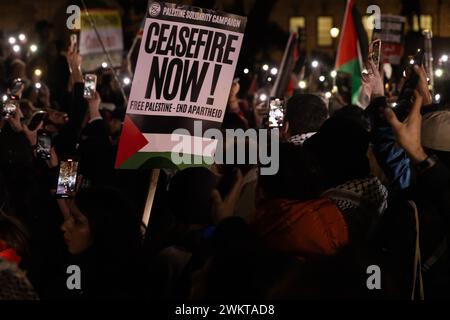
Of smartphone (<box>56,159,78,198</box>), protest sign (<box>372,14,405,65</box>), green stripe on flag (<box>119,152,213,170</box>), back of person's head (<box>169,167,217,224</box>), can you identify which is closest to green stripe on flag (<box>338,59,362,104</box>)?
protest sign (<box>372,14,405,65</box>)

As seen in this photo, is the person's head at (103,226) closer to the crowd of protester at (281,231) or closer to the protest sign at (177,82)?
the crowd of protester at (281,231)

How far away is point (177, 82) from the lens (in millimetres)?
6168

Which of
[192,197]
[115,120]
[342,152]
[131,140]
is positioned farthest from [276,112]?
[115,120]

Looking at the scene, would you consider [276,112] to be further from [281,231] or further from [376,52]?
[281,231]

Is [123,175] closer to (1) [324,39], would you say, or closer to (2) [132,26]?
(2) [132,26]

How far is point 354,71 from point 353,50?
258 millimetres

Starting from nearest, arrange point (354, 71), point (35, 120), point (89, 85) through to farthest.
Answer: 1. point (35, 120)
2. point (89, 85)
3. point (354, 71)

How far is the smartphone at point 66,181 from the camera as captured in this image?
5699 millimetres

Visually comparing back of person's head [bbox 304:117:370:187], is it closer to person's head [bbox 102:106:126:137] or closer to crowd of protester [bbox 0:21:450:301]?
crowd of protester [bbox 0:21:450:301]

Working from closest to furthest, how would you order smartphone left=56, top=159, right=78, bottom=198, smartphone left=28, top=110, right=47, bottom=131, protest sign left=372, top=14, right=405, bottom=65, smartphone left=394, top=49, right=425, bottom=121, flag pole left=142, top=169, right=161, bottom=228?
smartphone left=394, top=49, right=425, bottom=121 → smartphone left=56, top=159, right=78, bottom=198 → flag pole left=142, top=169, right=161, bottom=228 → smartphone left=28, top=110, right=47, bottom=131 → protest sign left=372, top=14, right=405, bottom=65

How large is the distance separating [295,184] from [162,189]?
2.46 meters

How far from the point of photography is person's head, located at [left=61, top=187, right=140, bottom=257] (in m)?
4.33
